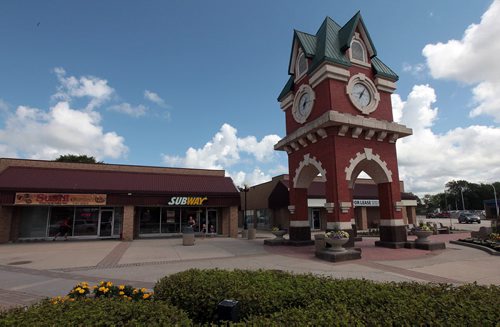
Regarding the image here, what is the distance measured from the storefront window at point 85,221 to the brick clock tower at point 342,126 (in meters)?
16.0

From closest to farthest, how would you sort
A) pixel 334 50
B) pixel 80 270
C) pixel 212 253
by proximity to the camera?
1. pixel 80 270
2. pixel 212 253
3. pixel 334 50

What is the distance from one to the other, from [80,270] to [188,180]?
594 inches

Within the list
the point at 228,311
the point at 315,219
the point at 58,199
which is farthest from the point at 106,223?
the point at 228,311

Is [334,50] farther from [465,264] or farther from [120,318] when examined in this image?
[120,318]


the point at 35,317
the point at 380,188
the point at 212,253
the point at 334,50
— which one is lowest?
the point at 212,253

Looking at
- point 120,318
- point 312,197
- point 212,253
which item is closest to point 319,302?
point 120,318

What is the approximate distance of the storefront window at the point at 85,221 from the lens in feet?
73.6

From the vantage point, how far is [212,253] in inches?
567

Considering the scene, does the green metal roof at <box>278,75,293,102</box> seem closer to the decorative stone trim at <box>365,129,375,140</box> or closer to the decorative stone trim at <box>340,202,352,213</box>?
the decorative stone trim at <box>365,129,375,140</box>

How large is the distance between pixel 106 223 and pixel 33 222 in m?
5.04

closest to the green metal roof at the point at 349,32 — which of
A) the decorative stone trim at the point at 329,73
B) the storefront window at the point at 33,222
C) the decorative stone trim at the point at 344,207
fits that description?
the decorative stone trim at the point at 329,73

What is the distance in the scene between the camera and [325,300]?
13.8ft

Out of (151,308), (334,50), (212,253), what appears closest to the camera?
(151,308)

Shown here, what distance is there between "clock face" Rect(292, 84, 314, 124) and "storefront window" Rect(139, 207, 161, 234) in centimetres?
1483
